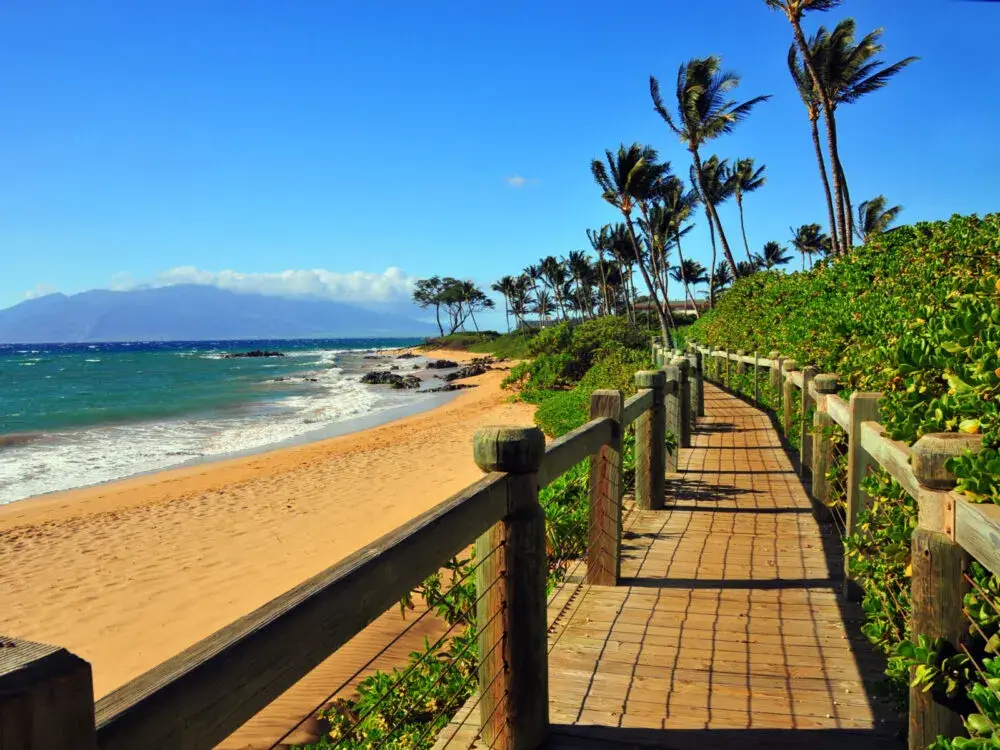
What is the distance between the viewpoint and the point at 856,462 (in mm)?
4016

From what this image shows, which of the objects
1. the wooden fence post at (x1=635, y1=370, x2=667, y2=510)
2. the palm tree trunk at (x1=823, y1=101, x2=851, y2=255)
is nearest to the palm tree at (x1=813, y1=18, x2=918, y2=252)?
the palm tree trunk at (x1=823, y1=101, x2=851, y2=255)

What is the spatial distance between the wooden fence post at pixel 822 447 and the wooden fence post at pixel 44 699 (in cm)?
471

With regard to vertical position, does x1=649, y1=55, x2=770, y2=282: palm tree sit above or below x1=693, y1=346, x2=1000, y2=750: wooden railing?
above

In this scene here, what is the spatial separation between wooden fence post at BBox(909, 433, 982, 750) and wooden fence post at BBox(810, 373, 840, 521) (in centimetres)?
264

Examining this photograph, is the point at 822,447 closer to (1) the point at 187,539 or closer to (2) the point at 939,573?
(2) the point at 939,573

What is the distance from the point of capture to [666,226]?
139 feet

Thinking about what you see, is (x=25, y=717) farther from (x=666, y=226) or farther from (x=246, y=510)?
(x=666, y=226)

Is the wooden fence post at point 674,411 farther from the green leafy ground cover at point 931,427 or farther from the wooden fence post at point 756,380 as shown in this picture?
the wooden fence post at point 756,380

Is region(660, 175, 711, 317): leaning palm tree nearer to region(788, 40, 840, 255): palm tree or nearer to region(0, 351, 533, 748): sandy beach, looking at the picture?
Answer: region(788, 40, 840, 255): palm tree

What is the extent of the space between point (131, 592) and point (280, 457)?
9.00 metres

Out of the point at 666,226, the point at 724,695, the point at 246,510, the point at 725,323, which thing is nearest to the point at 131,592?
the point at 246,510

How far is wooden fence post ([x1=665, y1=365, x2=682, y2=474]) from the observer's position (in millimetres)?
8211

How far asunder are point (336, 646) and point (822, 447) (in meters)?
4.77

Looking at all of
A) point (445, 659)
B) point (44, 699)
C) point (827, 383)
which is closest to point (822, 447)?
point (827, 383)
